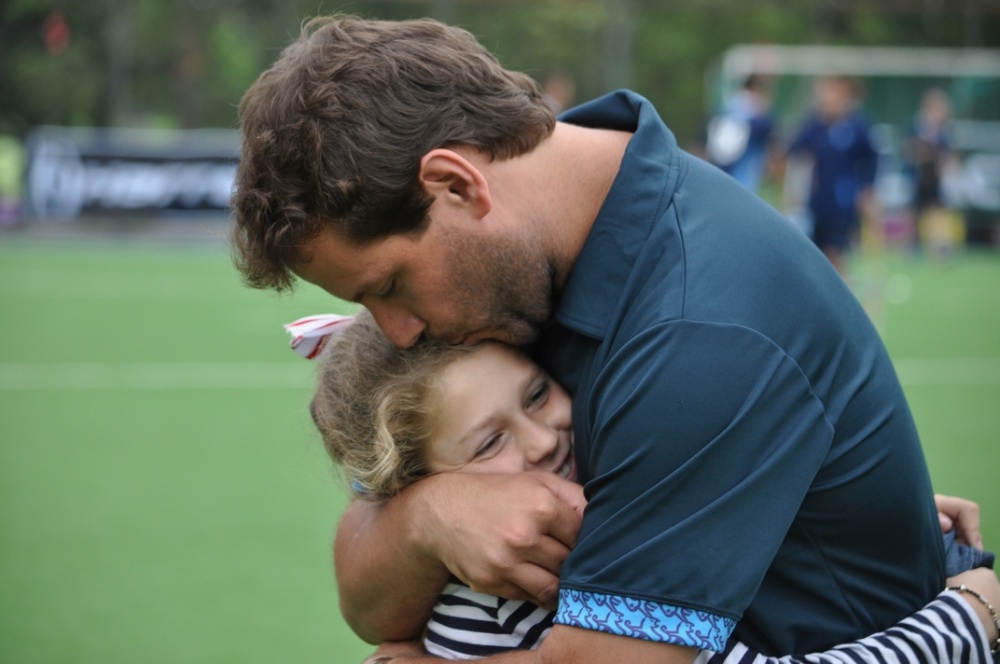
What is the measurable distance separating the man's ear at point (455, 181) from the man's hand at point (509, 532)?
559 millimetres

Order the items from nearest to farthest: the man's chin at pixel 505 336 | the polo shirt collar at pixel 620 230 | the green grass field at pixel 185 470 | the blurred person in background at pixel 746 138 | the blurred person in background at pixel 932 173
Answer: the polo shirt collar at pixel 620 230, the man's chin at pixel 505 336, the green grass field at pixel 185 470, the blurred person in background at pixel 746 138, the blurred person in background at pixel 932 173

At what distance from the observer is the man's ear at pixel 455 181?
234 centimetres

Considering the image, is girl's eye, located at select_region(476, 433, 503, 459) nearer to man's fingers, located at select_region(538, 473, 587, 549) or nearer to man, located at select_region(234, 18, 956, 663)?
man, located at select_region(234, 18, 956, 663)

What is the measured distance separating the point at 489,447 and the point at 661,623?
29.3 inches

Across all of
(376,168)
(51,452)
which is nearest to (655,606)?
(376,168)

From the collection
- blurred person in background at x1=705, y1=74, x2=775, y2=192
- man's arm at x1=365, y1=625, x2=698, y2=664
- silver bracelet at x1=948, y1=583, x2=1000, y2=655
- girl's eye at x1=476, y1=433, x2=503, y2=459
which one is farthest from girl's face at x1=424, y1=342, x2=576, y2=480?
blurred person in background at x1=705, y1=74, x2=775, y2=192

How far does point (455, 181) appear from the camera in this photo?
7.77 ft

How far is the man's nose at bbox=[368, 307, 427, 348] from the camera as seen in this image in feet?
8.30

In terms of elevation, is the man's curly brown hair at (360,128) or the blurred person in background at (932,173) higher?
the man's curly brown hair at (360,128)

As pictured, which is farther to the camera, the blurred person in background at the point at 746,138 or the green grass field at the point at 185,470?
the blurred person in background at the point at 746,138

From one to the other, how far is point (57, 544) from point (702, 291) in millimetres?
4740

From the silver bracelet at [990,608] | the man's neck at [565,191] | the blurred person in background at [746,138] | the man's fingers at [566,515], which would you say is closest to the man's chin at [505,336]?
the man's neck at [565,191]

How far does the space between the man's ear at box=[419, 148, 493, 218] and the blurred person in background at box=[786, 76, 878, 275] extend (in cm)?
1171

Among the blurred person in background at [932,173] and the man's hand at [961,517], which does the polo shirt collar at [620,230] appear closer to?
the man's hand at [961,517]
